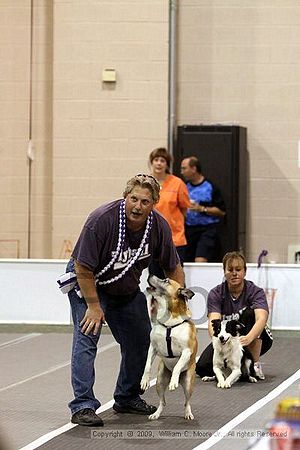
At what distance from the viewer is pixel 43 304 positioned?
33.7 ft

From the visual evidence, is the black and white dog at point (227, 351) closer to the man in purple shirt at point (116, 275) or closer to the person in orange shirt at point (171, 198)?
the man in purple shirt at point (116, 275)

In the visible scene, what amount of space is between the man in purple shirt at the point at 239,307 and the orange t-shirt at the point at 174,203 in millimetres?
2674

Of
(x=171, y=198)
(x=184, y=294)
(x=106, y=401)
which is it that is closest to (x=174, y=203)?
(x=171, y=198)

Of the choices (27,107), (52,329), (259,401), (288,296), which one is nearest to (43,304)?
(52,329)

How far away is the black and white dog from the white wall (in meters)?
2.58

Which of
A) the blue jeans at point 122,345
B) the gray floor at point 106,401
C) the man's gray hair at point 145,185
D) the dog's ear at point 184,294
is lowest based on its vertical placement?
the gray floor at point 106,401

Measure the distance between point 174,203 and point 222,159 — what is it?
1.96 meters

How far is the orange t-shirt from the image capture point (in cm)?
1025

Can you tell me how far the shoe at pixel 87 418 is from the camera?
589 centimetres

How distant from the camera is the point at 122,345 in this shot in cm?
620

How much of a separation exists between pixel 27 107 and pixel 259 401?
6661 mm

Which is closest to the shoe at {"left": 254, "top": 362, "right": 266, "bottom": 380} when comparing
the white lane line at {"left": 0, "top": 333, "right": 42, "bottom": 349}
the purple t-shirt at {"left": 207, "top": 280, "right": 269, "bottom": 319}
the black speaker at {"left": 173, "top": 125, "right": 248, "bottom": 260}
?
the purple t-shirt at {"left": 207, "top": 280, "right": 269, "bottom": 319}

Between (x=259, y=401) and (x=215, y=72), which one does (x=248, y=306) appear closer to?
(x=259, y=401)

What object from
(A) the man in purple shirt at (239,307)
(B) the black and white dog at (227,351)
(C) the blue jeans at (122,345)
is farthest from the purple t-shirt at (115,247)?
(A) the man in purple shirt at (239,307)
